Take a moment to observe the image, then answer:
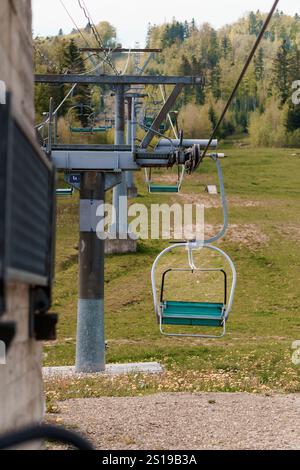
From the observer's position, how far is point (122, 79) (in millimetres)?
18219

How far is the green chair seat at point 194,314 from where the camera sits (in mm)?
12789

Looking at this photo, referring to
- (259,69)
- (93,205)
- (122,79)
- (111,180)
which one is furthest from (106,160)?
(259,69)

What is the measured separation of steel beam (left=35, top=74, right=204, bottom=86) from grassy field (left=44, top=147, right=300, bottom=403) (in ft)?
17.1

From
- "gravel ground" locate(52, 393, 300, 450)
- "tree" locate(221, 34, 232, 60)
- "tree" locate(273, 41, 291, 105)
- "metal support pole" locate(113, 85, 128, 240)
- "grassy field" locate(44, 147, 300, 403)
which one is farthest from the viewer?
"tree" locate(221, 34, 232, 60)

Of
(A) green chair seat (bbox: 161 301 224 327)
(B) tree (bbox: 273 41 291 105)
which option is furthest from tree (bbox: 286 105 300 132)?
(A) green chair seat (bbox: 161 301 224 327)

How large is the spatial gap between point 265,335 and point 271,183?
115 feet

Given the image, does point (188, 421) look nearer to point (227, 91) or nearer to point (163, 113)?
point (163, 113)

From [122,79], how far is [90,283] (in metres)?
4.46

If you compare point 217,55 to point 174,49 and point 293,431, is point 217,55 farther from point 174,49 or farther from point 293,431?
point 293,431

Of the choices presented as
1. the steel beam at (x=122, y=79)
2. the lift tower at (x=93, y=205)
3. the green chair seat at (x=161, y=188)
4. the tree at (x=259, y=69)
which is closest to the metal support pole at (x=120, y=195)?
the steel beam at (x=122, y=79)

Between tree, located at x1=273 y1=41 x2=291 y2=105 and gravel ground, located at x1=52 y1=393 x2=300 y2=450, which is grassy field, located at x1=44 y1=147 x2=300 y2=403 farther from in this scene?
tree, located at x1=273 y1=41 x2=291 y2=105

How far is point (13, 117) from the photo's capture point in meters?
4.83

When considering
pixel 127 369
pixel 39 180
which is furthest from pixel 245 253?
pixel 39 180

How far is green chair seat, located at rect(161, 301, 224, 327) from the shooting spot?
42.0 ft
